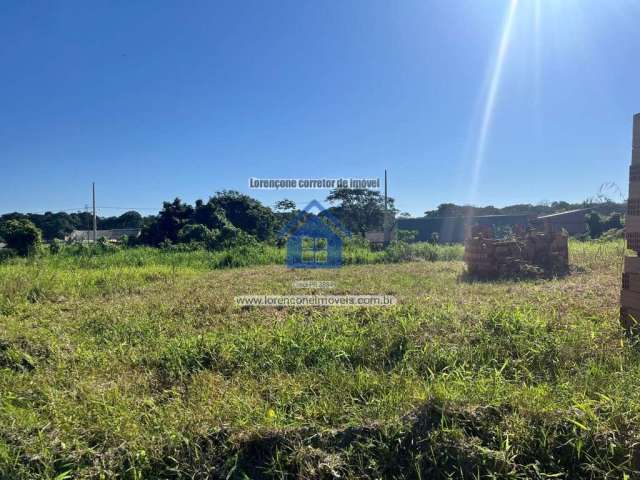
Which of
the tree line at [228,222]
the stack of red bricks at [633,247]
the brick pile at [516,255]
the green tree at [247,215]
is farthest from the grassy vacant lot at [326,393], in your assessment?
the green tree at [247,215]

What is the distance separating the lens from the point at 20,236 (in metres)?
12.3

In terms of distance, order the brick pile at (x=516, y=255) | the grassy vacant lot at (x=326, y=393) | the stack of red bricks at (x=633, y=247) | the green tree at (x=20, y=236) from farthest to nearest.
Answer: the green tree at (x=20, y=236) → the brick pile at (x=516, y=255) → the stack of red bricks at (x=633, y=247) → the grassy vacant lot at (x=326, y=393)

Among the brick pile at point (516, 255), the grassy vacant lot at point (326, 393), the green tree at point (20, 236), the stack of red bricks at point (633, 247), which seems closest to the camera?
the grassy vacant lot at point (326, 393)

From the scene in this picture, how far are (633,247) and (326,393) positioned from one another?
9.60ft

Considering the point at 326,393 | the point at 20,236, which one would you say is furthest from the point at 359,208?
the point at 326,393

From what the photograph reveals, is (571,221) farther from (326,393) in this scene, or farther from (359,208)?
(326,393)

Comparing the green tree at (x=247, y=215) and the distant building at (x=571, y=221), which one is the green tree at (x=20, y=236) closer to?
the green tree at (x=247, y=215)

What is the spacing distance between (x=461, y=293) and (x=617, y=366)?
8.57ft

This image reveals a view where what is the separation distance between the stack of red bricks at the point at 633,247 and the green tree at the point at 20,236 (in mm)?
15787

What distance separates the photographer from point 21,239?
12.4m

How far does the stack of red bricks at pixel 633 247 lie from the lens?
2891 mm

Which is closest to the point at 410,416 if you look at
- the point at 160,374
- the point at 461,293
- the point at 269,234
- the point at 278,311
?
the point at 160,374

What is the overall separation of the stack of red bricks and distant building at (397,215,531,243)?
1191 inches

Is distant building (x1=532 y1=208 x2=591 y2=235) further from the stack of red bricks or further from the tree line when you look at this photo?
the stack of red bricks
